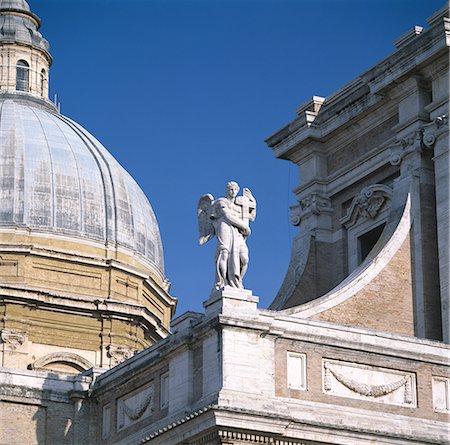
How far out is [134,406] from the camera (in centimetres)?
3275

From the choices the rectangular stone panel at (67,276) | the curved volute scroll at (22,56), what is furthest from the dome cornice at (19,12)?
the rectangular stone panel at (67,276)

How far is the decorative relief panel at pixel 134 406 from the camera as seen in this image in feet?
106

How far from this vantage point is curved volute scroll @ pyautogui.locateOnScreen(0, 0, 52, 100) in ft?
189

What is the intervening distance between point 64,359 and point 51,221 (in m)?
4.46

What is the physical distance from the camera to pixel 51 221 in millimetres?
51938

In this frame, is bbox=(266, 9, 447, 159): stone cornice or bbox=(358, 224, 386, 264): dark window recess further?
bbox=(358, 224, 386, 264): dark window recess

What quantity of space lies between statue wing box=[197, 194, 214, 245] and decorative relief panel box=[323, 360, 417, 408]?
3.10 m

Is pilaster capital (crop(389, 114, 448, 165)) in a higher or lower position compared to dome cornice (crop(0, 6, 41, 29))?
lower

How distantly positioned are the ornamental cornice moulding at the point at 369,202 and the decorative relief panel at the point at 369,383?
18.4 feet

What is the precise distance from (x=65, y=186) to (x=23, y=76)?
6.47 m

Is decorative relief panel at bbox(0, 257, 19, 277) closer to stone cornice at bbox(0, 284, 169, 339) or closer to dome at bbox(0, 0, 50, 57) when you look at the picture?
stone cornice at bbox(0, 284, 169, 339)

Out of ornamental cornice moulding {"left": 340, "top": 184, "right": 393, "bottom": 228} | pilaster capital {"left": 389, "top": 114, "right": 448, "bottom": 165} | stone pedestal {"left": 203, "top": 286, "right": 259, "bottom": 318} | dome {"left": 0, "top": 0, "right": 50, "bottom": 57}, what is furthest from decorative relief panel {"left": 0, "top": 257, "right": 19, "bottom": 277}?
stone pedestal {"left": 203, "top": 286, "right": 259, "bottom": 318}

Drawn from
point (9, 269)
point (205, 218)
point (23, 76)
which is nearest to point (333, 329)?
point (205, 218)

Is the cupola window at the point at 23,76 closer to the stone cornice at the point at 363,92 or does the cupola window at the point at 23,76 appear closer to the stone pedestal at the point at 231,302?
the stone cornice at the point at 363,92
